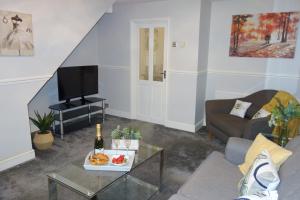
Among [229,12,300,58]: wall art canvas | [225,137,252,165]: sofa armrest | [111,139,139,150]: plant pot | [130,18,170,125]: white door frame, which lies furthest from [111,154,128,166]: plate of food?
[229,12,300,58]: wall art canvas

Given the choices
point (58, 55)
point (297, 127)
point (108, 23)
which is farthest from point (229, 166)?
point (108, 23)

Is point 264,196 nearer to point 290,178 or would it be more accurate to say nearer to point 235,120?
point 290,178

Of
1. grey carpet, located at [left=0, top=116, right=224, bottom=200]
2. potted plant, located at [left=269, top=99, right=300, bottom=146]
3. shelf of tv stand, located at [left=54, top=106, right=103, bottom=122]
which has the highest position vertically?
potted plant, located at [left=269, top=99, right=300, bottom=146]

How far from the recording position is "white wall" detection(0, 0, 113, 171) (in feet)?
9.37

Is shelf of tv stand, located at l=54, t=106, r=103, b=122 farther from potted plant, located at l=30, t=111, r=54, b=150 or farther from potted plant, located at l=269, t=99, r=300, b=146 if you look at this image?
potted plant, located at l=269, t=99, r=300, b=146

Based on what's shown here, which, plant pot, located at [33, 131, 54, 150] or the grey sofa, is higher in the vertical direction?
the grey sofa

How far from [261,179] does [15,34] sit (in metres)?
2.94

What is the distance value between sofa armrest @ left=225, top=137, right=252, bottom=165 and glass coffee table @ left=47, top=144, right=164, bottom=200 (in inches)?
27.8

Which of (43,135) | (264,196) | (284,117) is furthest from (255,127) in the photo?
(43,135)

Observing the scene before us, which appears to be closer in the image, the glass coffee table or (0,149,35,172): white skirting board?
the glass coffee table

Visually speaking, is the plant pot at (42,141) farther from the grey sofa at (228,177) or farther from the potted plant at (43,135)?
the grey sofa at (228,177)

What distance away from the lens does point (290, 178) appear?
1491mm

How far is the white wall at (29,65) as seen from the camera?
2.86m

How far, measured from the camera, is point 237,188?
6.08 feet
